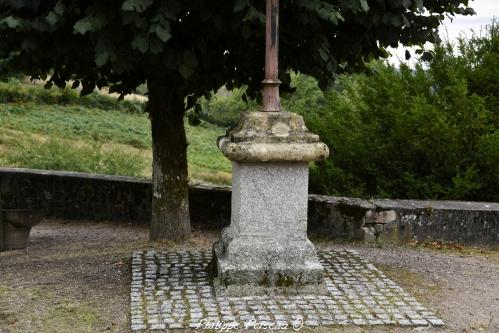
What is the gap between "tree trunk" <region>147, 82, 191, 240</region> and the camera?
8.16 meters

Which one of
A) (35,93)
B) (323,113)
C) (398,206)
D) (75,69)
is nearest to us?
(75,69)

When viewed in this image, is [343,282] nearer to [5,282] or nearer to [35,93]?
[5,282]

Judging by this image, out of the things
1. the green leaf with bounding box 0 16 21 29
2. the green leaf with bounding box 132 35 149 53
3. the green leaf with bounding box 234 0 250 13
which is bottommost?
the green leaf with bounding box 132 35 149 53

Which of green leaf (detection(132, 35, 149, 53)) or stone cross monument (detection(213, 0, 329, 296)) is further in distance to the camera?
stone cross monument (detection(213, 0, 329, 296))

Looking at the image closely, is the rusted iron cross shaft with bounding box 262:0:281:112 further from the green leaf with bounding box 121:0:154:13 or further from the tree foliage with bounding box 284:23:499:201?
the tree foliage with bounding box 284:23:499:201

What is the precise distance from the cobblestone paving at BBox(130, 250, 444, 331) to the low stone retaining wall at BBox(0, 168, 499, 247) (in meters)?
1.71

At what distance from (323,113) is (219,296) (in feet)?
20.7

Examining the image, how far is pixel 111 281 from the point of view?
6.67 meters

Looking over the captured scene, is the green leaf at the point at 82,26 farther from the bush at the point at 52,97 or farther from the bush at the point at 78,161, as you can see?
the bush at the point at 52,97

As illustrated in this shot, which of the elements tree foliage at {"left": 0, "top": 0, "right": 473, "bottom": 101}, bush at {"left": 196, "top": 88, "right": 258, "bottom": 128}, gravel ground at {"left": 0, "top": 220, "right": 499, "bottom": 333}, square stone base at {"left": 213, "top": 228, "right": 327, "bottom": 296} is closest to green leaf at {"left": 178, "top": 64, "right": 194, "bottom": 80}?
tree foliage at {"left": 0, "top": 0, "right": 473, "bottom": 101}

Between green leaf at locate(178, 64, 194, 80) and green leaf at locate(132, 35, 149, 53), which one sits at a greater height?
green leaf at locate(132, 35, 149, 53)

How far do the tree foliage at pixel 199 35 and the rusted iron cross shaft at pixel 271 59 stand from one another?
15cm

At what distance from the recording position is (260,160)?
19.7 ft

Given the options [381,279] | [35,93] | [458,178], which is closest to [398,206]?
[458,178]
